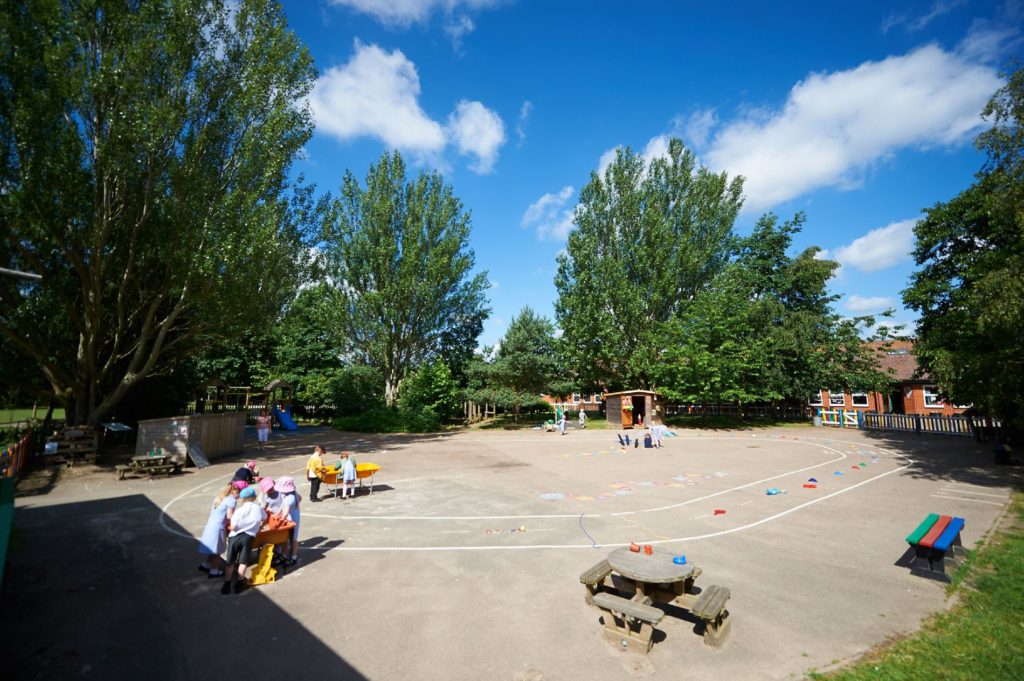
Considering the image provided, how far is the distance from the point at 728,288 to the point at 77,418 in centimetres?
3986

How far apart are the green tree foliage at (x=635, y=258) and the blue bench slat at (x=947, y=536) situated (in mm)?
27911

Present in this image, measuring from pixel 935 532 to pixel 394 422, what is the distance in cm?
2941

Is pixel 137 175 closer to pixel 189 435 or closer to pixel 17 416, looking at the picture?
pixel 189 435

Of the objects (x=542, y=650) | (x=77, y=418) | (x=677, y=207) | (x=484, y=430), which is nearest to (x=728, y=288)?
(x=677, y=207)

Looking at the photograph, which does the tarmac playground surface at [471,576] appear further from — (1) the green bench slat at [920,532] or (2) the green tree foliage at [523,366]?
(2) the green tree foliage at [523,366]

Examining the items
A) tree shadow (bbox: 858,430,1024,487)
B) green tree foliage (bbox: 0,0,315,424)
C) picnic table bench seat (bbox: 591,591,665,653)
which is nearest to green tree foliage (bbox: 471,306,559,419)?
green tree foliage (bbox: 0,0,315,424)

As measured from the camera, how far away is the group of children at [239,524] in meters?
7.08

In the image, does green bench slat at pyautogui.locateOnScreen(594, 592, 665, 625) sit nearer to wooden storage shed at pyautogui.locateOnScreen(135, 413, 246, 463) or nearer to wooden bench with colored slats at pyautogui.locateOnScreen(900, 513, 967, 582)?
wooden bench with colored slats at pyautogui.locateOnScreen(900, 513, 967, 582)

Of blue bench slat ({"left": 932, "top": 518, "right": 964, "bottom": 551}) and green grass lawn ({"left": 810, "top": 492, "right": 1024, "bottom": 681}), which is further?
blue bench slat ({"left": 932, "top": 518, "right": 964, "bottom": 551})

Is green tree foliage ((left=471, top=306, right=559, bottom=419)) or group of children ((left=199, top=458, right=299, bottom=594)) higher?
green tree foliage ((left=471, top=306, right=559, bottom=419))

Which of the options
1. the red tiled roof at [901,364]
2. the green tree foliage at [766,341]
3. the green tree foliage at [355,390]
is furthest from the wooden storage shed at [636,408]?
the red tiled roof at [901,364]

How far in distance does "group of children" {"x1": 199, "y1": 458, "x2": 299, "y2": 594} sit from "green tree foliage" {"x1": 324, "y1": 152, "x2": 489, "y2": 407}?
1120 inches

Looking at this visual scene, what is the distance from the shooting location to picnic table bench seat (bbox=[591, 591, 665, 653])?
Result: 5289 millimetres

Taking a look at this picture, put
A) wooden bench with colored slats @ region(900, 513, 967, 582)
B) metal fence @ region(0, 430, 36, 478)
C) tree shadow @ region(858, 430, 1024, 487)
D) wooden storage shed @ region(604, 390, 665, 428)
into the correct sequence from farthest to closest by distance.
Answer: wooden storage shed @ region(604, 390, 665, 428)
tree shadow @ region(858, 430, 1024, 487)
metal fence @ region(0, 430, 36, 478)
wooden bench with colored slats @ region(900, 513, 967, 582)
